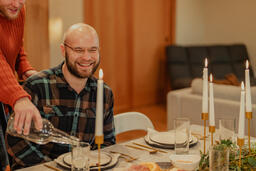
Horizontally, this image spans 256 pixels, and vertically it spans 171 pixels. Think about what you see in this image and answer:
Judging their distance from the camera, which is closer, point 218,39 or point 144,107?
point 144,107

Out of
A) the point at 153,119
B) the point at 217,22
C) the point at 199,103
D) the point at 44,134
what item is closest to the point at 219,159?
the point at 44,134

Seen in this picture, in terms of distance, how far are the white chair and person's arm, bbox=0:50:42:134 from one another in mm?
832

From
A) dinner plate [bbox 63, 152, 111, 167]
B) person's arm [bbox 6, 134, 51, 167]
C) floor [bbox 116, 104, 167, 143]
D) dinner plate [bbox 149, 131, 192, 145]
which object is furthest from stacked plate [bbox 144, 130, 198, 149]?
floor [bbox 116, 104, 167, 143]

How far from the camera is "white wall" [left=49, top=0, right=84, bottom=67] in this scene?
14.1 ft

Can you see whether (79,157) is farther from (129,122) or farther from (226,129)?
(129,122)

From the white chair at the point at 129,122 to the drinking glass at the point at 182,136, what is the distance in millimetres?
655

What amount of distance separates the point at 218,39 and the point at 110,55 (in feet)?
7.93

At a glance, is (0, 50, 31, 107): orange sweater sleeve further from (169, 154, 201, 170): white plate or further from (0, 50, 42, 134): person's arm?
(169, 154, 201, 170): white plate

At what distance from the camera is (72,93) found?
1.94 metres

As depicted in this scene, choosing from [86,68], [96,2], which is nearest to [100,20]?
[96,2]

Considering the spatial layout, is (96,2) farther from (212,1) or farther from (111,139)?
(111,139)

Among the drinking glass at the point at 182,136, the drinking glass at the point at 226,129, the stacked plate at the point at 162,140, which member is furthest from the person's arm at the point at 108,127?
the drinking glass at the point at 226,129

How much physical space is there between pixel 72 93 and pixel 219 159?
100cm

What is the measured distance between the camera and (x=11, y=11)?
1.74m
